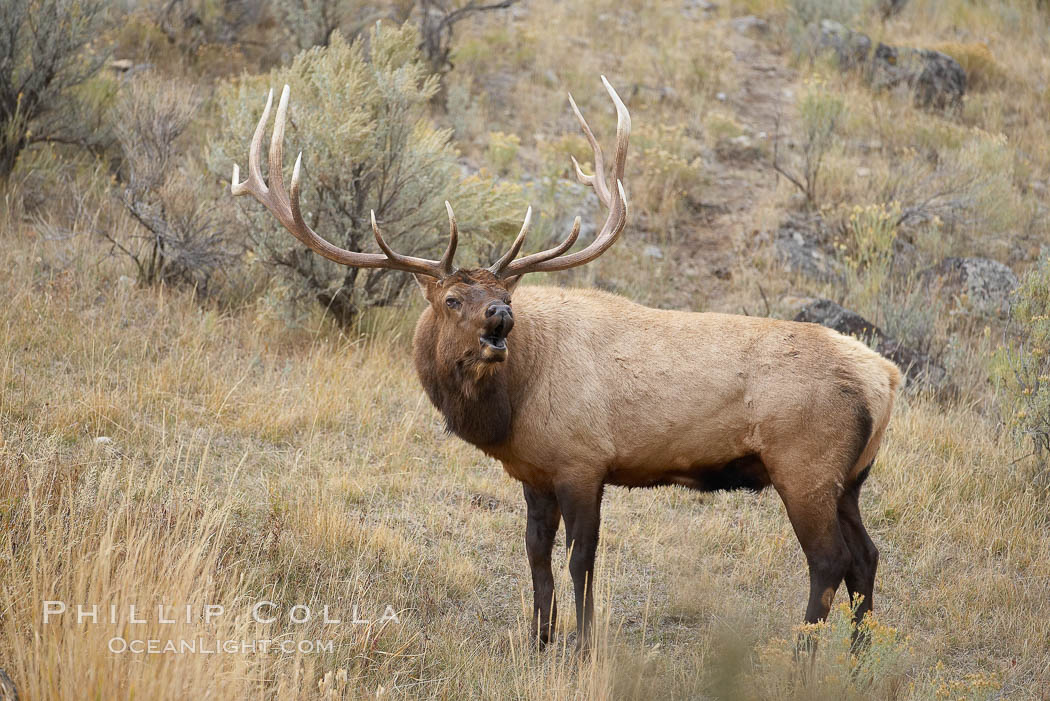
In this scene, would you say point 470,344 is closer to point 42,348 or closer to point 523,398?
point 523,398

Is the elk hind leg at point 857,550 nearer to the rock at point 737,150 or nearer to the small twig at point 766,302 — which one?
the small twig at point 766,302

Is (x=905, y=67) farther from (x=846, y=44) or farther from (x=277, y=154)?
(x=277, y=154)

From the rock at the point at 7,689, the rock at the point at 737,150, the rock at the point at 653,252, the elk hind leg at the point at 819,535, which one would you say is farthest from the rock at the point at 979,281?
the rock at the point at 7,689

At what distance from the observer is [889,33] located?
15.8 metres

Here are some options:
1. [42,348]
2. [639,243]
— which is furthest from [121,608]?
[639,243]

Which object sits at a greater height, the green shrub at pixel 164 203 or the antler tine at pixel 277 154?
the antler tine at pixel 277 154

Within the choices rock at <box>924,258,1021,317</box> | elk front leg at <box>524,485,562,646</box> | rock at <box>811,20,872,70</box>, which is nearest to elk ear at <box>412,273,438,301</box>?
elk front leg at <box>524,485,562,646</box>

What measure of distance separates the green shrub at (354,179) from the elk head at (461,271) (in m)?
2.71

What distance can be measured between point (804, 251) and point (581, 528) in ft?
21.7

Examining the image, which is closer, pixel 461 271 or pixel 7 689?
pixel 7 689

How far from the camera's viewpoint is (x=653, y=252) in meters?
10.5

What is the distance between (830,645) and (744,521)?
2.20 m

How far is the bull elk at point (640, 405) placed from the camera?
15.2 ft

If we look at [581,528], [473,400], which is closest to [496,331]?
[473,400]
